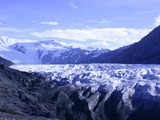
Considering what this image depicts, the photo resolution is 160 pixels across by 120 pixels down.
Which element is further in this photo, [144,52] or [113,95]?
[144,52]

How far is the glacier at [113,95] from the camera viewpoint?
65.5 meters

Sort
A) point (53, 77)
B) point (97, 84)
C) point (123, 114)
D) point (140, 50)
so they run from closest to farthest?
point (123, 114) → point (97, 84) → point (53, 77) → point (140, 50)

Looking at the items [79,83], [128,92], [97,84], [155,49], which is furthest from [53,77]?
[155,49]

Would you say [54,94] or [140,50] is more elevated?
[140,50]

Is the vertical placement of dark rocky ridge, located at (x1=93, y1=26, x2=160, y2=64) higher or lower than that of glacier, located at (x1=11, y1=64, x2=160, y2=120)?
higher

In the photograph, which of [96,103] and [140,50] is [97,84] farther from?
[140,50]

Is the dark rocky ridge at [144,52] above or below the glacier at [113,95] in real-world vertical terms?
above

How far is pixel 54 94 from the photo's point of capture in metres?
78.7

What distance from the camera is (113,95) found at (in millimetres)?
77562

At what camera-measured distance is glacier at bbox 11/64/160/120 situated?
65.5 m

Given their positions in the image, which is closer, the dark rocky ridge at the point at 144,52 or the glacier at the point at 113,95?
the glacier at the point at 113,95

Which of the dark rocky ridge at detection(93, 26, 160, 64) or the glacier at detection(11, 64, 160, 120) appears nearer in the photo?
the glacier at detection(11, 64, 160, 120)

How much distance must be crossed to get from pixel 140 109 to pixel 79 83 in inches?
1264

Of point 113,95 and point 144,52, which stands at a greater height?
point 144,52
